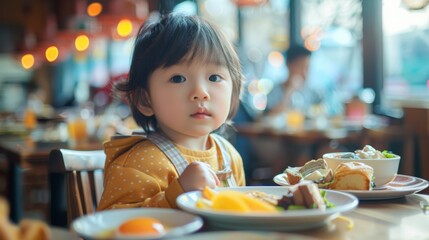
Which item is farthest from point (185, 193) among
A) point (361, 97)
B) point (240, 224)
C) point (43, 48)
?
point (43, 48)

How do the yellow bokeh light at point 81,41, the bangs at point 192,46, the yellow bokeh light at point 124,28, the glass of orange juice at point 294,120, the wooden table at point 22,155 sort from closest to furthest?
the bangs at point 192,46 < the wooden table at point 22,155 < the glass of orange juice at point 294,120 < the yellow bokeh light at point 124,28 < the yellow bokeh light at point 81,41

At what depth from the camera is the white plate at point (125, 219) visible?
0.75m

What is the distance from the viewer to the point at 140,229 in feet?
2.46

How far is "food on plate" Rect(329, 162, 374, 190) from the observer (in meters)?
1.16

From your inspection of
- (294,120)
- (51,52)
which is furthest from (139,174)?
(51,52)

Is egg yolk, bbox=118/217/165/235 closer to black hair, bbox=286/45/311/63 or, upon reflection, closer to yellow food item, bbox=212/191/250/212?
yellow food item, bbox=212/191/250/212

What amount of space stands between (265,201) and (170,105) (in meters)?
0.45

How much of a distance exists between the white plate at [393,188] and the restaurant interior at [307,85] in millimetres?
1078

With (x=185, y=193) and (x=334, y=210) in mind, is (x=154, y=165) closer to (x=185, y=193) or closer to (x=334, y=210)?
(x=185, y=193)

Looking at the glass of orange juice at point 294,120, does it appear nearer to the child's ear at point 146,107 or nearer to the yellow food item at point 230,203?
the child's ear at point 146,107

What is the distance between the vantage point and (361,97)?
203 inches

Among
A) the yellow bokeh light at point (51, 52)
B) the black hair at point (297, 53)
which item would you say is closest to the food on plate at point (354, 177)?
the black hair at point (297, 53)

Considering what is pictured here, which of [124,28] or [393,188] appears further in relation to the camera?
[124,28]

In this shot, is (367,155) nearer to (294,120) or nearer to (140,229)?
(140,229)
